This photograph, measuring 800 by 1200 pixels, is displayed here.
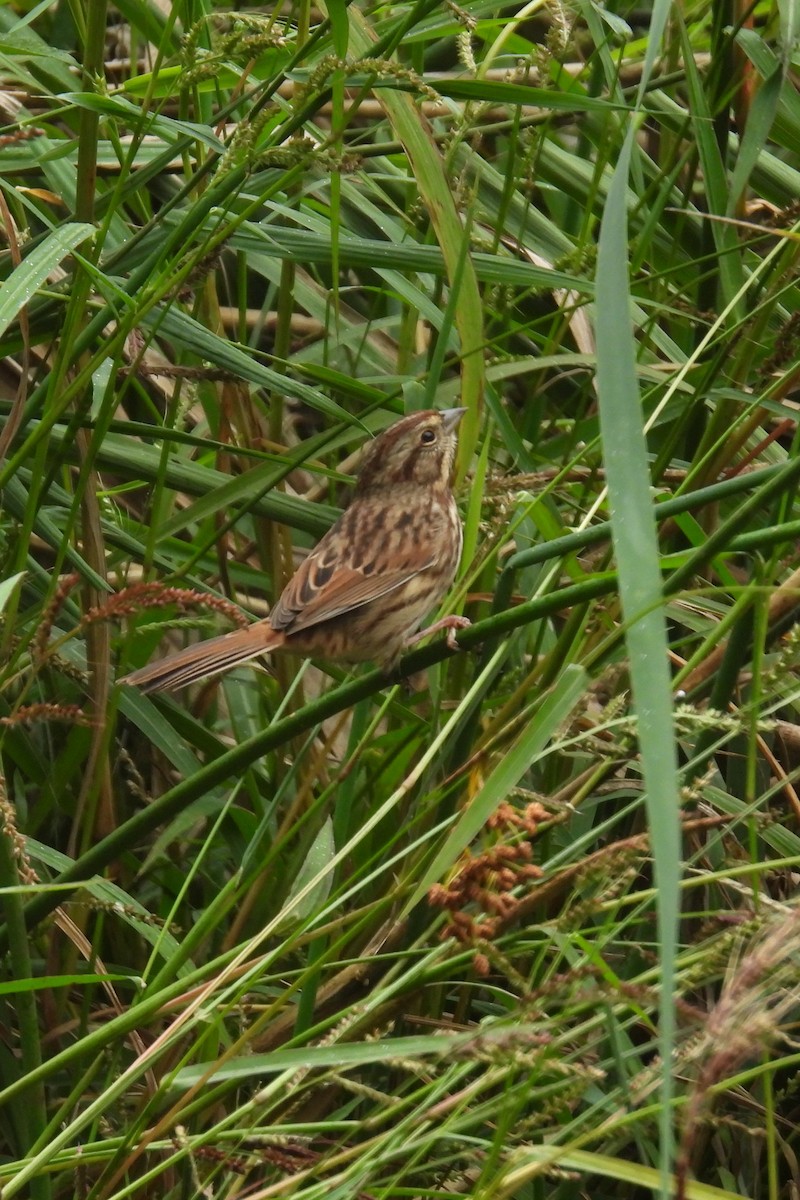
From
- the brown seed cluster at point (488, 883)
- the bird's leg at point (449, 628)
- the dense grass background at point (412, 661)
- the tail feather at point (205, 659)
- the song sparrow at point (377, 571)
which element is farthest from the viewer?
the song sparrow at point (377, 571)

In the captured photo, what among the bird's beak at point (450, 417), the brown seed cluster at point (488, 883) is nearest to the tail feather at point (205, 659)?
the bird's beak at point (450, 417)

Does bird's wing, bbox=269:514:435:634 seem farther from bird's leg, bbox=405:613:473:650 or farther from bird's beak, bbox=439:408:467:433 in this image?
bird's beak, bbox=439:408:467:433

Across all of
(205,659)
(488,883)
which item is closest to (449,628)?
(205,659)

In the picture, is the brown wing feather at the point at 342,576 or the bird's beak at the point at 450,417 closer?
the brown wing feather at the point at 342,576

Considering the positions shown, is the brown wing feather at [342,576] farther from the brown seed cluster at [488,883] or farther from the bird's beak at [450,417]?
the brown seed cluster at [488,883]

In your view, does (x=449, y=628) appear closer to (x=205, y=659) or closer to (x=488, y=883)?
(x=205, y=659)

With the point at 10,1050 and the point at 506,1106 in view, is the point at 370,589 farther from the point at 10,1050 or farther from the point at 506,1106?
the point at 506,1106

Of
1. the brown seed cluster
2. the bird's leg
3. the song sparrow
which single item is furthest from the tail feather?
the brown seed cluster
